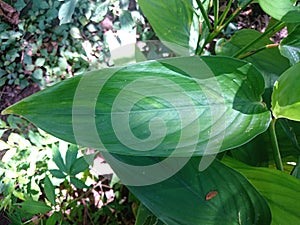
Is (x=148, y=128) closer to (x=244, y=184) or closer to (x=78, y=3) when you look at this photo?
(x=244, y=184)

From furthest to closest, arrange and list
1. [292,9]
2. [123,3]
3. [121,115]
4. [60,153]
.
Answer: [123,3] < [60,153] < [292,9] < [121,115]

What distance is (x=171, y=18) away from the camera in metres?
0.73

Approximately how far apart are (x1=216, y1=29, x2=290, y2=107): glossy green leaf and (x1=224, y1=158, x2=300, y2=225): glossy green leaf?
21cm

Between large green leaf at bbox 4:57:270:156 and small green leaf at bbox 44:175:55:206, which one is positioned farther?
small green leaf at bbox 44:175:55:206

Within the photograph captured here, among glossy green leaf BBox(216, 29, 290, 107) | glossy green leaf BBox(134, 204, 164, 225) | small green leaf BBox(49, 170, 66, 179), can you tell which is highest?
glossy green leaf BBox(216, 29, 290, 107)

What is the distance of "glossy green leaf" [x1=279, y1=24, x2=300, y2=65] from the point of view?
62cm

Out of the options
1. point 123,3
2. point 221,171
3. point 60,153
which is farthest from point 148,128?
point 123,3

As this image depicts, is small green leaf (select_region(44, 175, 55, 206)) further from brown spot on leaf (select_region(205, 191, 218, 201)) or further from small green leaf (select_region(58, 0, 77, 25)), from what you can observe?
small green leaf (select_region(58, 0, 77, 25))

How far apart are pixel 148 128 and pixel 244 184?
6.0 inches

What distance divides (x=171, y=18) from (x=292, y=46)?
20 cm

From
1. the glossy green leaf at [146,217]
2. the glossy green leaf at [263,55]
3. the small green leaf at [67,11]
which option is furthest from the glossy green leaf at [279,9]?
the small green leaf at [67,11]

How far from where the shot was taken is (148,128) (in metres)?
0.44

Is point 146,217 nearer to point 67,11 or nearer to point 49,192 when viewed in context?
point 49,192

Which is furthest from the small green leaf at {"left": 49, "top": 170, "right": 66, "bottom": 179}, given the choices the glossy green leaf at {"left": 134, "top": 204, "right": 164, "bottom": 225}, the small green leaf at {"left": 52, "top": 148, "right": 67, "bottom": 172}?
the glossy green leaf at {"left": 134, "top": 204, "right": 164, "bottom": 225}
